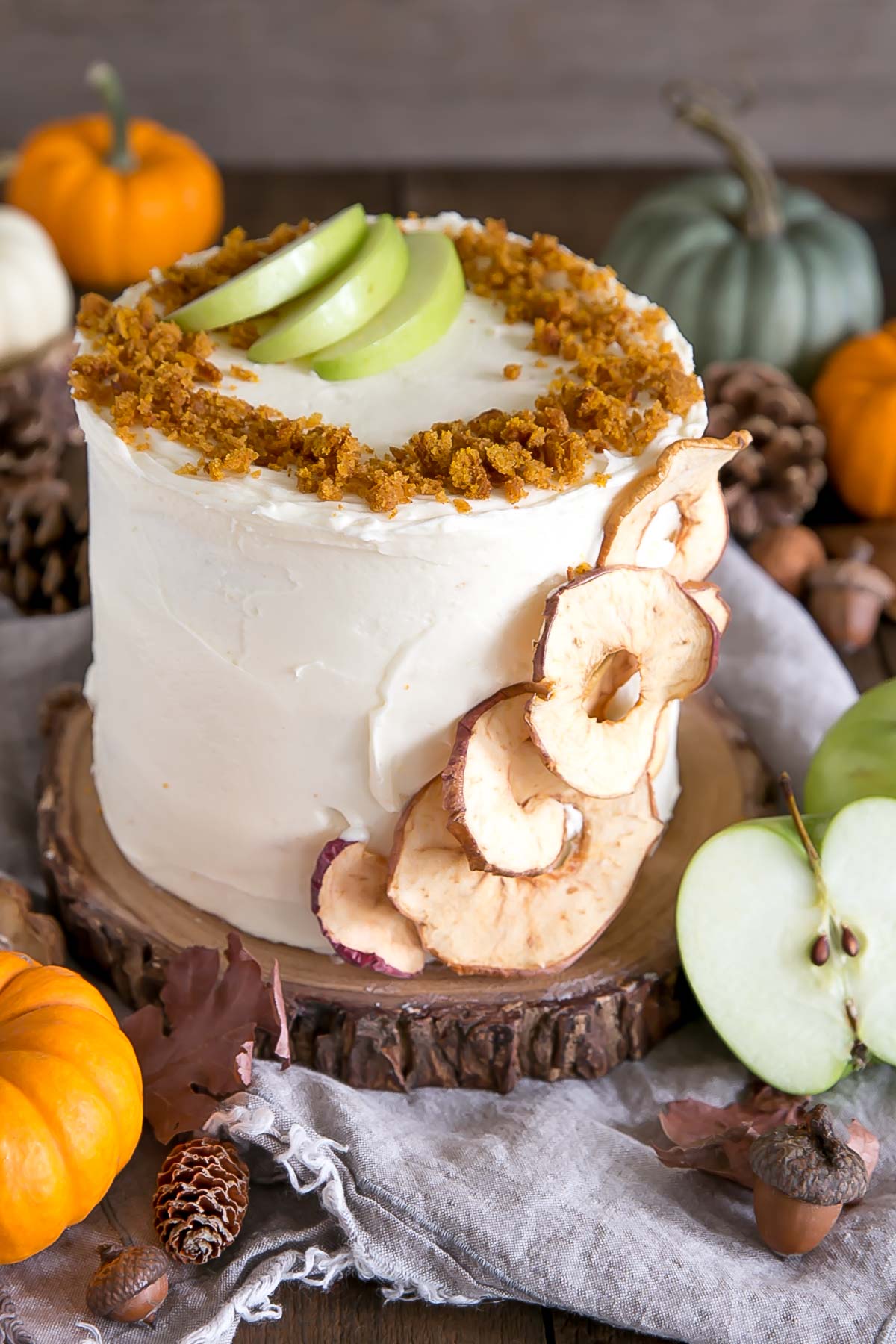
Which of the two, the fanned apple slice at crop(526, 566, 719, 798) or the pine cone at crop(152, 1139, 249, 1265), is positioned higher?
the fanned apple slice at crop(526, 566, 719, 798)

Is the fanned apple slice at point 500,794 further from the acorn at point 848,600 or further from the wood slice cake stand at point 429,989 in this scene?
the acorn at point 848,600

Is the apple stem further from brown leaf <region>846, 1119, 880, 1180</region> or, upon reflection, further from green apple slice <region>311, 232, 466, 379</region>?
green apple slice <region>311, 232, 466, 379</region>

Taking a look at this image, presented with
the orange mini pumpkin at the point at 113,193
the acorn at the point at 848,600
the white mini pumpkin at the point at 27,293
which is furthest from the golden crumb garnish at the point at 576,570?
the orange mini pumpkin at the point at 113,193

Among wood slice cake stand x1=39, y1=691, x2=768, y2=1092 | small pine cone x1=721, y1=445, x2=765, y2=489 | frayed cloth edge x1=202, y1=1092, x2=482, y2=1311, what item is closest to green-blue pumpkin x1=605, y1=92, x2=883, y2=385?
small pine cone x1=721, y1=445, x2=765, y2=489

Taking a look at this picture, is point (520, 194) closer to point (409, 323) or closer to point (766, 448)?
point (766, 448)

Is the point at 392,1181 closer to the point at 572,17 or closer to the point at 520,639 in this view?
the point at 520,639

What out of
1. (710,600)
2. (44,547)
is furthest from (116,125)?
(710,600)

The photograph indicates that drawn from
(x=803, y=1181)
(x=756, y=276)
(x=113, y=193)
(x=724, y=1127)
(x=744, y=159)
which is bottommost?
(x=724, y=1127)
